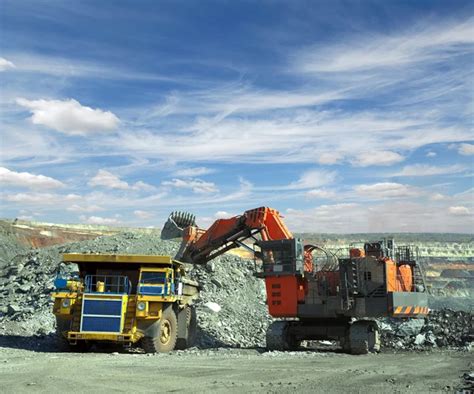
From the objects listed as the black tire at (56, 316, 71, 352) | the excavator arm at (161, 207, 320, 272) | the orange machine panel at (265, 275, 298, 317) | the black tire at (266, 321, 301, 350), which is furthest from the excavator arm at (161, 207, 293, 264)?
the black tire at (56, 316, 71, 352)

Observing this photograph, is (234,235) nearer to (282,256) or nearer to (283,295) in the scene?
(282,256)

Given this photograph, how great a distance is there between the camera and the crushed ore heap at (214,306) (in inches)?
819

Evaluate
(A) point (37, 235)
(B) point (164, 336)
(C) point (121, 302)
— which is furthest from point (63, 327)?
(A) point (37, 235)

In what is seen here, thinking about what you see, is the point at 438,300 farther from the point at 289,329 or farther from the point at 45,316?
the point at 45,316

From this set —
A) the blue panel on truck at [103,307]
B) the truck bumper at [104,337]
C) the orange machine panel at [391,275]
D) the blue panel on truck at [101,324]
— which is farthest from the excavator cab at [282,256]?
the blue panel on truck at [101,324]

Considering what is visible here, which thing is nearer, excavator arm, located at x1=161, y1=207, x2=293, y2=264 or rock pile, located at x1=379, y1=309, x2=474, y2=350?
excavator arm, located at x1=161, y1=207, x2=293, y2=264

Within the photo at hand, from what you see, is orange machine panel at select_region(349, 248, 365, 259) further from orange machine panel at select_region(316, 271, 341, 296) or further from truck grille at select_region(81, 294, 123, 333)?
truck grille at select_region(81, 294, 123, 333)

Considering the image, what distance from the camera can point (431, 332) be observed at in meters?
21.2

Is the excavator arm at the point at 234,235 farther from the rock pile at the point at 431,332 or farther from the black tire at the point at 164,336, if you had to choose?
the rock pile at the point at 431,332

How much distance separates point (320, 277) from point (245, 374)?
6.85m

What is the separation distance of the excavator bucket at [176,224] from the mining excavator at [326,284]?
4796 millimetres

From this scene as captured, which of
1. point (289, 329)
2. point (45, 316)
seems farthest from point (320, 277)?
point (45, 316)

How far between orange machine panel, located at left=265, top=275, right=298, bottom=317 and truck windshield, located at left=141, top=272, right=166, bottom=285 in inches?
134

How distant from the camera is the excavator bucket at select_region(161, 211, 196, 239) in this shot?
2419 centimetres
